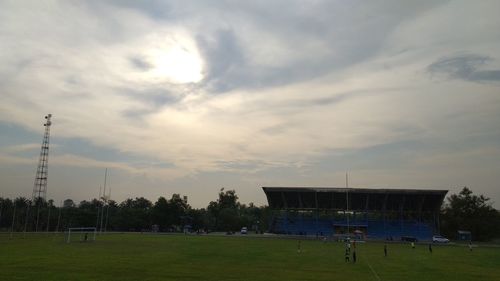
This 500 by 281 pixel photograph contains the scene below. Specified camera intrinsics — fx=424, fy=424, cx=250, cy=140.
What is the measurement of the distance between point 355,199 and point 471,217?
31640 millimetres

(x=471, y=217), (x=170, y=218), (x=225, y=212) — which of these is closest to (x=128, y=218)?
(x=170, y=218)

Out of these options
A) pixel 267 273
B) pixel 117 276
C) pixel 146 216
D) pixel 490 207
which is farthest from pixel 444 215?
pixel 117 276

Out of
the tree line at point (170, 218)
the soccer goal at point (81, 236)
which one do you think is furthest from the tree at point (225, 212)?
the soccer goal at point (81, 236)

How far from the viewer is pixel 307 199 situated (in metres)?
115

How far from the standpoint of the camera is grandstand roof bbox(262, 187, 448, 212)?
107 m

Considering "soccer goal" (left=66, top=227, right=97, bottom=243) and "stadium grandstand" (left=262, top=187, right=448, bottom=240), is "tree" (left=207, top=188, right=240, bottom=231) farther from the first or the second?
"soccer goal" (left=66, top=227, right=97, bottom=243)

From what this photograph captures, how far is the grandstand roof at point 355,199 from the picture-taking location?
351ft

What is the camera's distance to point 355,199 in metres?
111

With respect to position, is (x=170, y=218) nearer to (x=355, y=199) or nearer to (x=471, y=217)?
(x=355, y=199)

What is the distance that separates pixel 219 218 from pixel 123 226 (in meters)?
33.1

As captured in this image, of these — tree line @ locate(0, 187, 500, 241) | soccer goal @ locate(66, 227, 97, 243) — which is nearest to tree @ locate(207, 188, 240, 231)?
tree line @ locate(0, 187, 500, 241)

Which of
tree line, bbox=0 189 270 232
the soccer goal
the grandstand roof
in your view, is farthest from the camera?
tree line, bbox=0 189 270 232

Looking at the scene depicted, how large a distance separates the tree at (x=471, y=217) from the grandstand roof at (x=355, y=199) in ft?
25.0

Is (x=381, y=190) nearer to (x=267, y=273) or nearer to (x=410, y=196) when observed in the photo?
(x=410, y=196)
